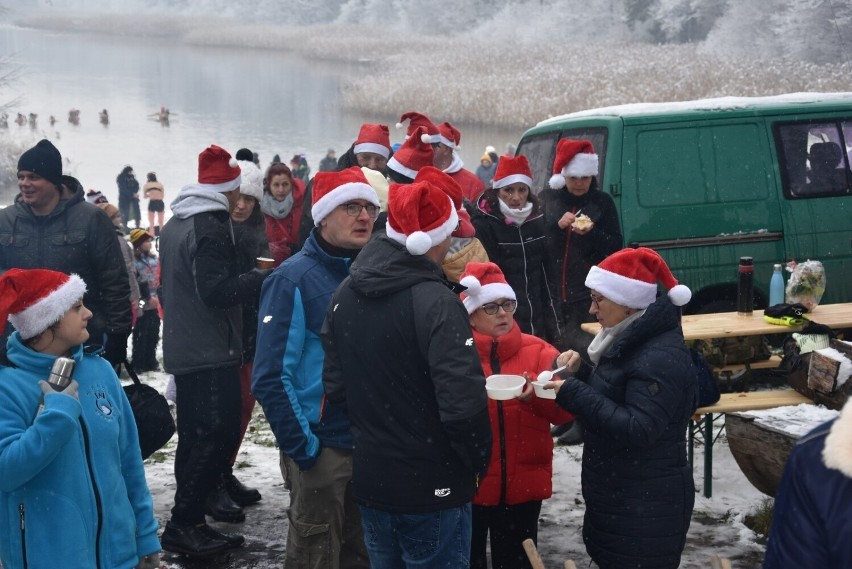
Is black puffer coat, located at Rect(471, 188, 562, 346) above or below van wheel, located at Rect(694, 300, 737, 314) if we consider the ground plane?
above

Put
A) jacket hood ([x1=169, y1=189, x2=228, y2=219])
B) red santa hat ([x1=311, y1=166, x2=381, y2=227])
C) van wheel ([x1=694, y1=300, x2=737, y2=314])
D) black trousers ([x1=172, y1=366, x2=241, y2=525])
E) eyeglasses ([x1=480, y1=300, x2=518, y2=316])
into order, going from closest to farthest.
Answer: red santa hat ([x1=311, y1=166, x2=381, y2=227]) → eyeglasses ([x1=480, y1=300, x2=518, y2=316]) → jacket hood ([x1=169, y1=189, x2=228, y2=219]) → black trousers ([x1=172, y1=366, x2=241, y2=525]) → van wheel ([x1=694, y1=300, x2=737, y2=314])

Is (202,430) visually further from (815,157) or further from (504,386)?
(815,157)

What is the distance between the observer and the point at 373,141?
6656 millimetres

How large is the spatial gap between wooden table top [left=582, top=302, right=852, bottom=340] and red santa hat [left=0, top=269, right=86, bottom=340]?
3.47 m

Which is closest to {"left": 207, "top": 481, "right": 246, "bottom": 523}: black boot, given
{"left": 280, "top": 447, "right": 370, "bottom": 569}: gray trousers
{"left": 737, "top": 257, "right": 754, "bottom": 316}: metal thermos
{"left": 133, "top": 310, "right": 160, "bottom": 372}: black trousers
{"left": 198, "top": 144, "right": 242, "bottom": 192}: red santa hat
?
{"left": 280, "top": 447, "right": 370, "bottom": 569}: gray trousers

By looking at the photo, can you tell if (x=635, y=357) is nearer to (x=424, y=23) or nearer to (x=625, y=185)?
(x=625, y=185)

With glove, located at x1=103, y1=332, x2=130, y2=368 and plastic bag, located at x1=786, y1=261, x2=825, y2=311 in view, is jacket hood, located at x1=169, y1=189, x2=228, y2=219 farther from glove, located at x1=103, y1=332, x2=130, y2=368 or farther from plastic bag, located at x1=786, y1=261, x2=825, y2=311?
plastic bag, located at x1=786, y1=261, x2=825, y2=311

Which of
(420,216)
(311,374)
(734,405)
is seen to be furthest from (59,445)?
(734,405)

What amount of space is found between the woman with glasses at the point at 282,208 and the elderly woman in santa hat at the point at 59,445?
3293 mm

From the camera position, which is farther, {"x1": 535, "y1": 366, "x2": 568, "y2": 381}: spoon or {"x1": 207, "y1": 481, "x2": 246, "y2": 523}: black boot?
{"x1": 207, "y1": 481, "x2": 246, "y2": 523}: black boot

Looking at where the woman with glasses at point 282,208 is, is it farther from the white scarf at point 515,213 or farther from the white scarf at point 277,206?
the white scarf at point 515,213

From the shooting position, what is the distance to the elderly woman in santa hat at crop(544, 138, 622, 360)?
6.87 meters

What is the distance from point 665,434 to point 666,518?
33cm

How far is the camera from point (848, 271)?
26.6 ft
